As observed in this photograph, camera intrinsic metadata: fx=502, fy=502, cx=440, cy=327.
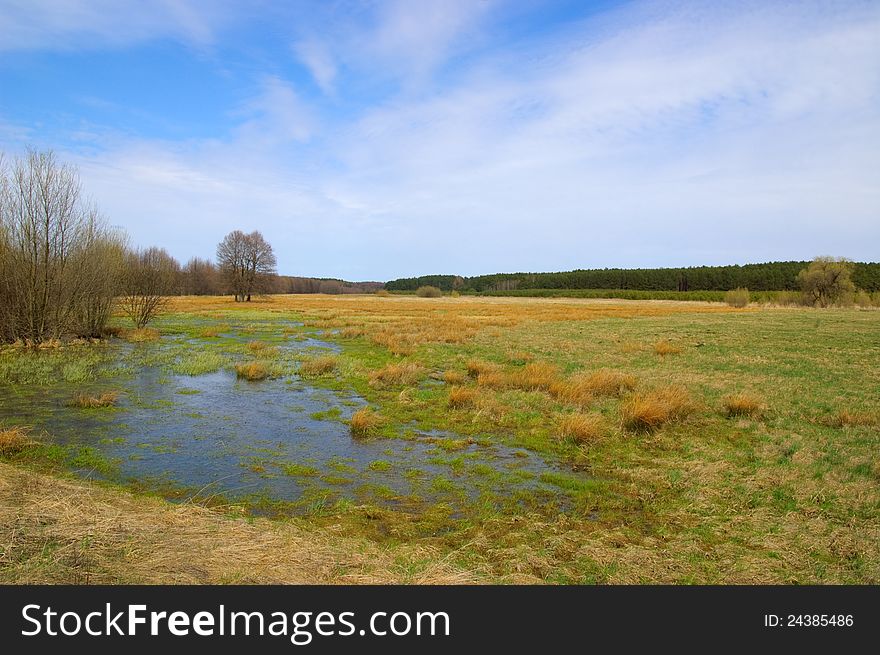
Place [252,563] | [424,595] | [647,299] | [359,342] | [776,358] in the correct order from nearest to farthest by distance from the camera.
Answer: [424,595]
[252,563]
[776,358]
[359,342]
[647,299]

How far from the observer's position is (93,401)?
13734mm

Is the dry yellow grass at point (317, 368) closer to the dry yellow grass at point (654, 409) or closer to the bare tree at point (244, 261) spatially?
the dry yellow grass at point (654, 409)

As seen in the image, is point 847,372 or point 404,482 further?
point 847,372

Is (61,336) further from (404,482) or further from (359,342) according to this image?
(404,482)

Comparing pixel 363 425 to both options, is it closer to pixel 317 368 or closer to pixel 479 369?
pixel 479 369

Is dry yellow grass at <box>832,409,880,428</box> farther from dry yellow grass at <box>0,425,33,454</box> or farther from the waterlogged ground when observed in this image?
dry yellow grass at <box>0,425,33,454</box>

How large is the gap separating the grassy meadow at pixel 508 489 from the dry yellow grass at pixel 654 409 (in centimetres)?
5

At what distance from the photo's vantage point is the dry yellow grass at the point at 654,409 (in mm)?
11383

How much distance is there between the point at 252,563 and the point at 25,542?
2.33 metres

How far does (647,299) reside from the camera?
11094 centimetres

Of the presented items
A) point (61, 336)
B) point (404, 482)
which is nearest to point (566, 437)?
point (404, 482)

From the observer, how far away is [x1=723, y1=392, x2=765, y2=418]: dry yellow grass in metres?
12.0

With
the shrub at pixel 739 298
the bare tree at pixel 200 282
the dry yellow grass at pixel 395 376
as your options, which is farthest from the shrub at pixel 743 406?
the bare tree at pixel 200 282

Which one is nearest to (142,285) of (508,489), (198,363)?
(198,363)
